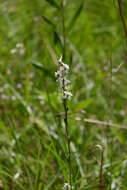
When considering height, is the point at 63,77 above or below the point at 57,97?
above

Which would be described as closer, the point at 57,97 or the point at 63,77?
the point at 63,77

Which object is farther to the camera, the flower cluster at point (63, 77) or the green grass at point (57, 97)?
the green grass at point (57, 97)

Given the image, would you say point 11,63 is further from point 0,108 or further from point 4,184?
point 4,184

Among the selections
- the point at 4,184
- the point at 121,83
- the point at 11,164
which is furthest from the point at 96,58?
the point at 4,184


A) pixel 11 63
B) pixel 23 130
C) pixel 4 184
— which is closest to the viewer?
pixel 4 184

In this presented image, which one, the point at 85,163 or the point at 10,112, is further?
the point at 10,112

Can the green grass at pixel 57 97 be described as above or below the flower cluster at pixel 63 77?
below

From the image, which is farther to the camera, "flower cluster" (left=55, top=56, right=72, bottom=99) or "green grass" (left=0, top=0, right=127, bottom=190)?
"green grass" (left=0, top=0, right=127, bottom=190)

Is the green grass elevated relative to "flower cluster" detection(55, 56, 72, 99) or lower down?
lower down
